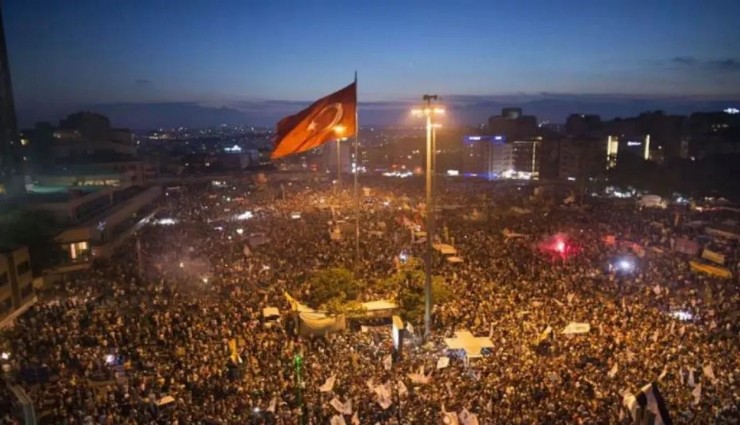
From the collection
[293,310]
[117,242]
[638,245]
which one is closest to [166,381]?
[293,310]

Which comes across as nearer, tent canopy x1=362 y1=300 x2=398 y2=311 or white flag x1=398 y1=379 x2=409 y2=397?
white flag x1=398 y1=379 x2=409 y2=397

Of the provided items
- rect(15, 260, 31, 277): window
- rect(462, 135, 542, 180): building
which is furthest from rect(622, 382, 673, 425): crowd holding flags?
rect(462, 135, 542, 180): building

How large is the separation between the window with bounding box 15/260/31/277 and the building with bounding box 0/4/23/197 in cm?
1673

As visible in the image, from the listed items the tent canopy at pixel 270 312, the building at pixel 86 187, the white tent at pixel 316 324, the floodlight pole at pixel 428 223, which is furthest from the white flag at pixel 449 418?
the building at pixel 86 187

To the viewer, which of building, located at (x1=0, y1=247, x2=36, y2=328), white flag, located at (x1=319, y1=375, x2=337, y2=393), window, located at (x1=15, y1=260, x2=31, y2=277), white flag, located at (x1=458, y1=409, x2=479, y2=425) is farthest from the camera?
window, located at (x1=15, y1=260, x2=31, y2=277)

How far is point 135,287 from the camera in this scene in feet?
65.6

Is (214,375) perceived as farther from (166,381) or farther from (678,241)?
(678,241)

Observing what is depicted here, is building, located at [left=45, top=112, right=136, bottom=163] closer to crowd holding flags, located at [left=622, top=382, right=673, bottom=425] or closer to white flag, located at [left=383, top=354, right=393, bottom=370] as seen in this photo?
white flag, located at [left=383, top=354, right=393, bottom=370]

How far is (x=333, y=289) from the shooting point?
17906mm

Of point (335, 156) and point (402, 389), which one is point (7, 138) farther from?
point (335, 156)

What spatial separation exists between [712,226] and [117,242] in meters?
33.7

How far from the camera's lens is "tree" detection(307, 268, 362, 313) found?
17703mm

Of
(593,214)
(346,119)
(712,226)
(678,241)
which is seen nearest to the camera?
(346,119)

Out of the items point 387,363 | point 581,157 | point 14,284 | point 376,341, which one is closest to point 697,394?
point 387,363
